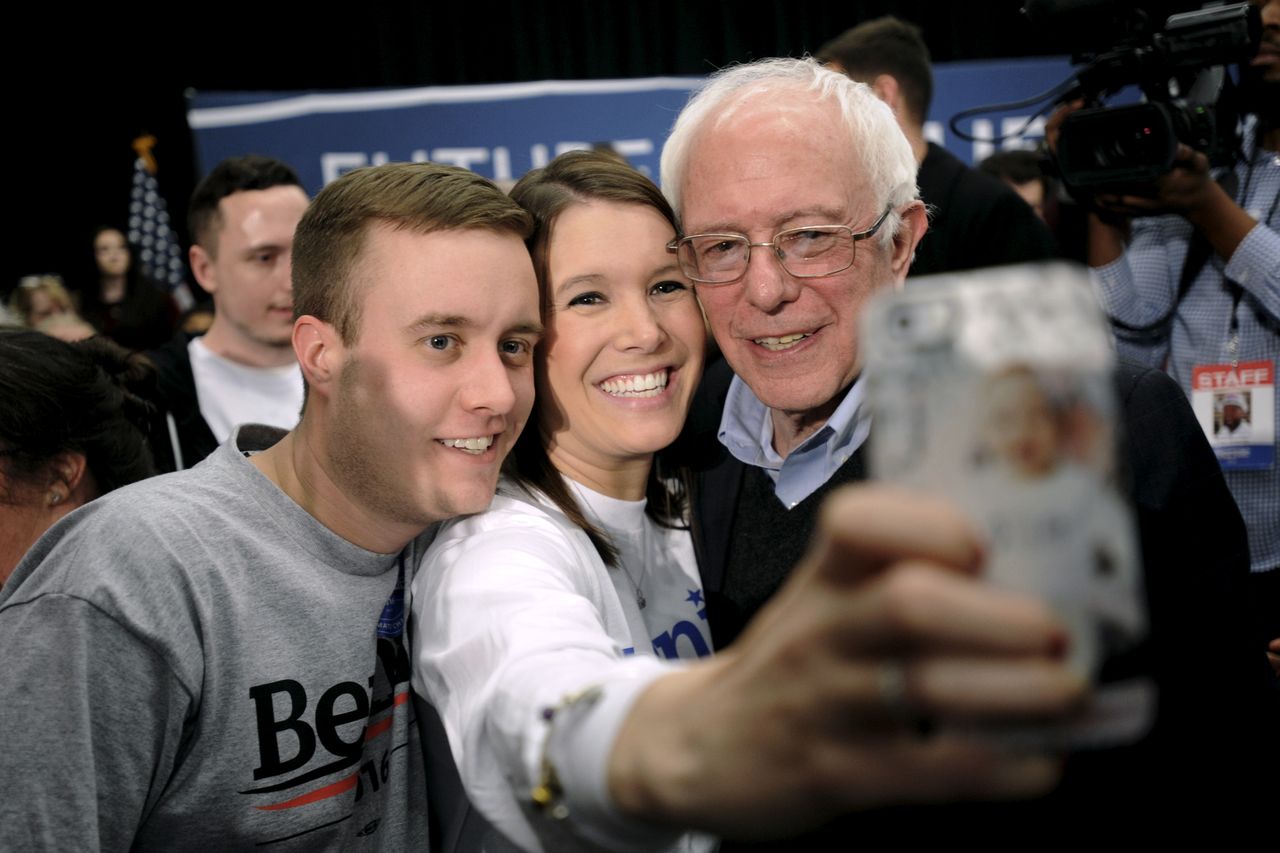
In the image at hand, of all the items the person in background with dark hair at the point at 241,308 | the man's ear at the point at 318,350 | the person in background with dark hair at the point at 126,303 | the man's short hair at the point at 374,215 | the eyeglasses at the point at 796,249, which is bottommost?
the person in background with dark hair at the point at 126,303

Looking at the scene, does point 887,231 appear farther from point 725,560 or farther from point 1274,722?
point 1274,722

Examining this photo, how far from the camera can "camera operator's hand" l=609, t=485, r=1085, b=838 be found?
51 cm

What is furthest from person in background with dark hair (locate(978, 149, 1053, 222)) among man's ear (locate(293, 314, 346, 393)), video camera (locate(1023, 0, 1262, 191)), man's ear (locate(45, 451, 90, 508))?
man's ear (locate(45, 451, 90, 508))

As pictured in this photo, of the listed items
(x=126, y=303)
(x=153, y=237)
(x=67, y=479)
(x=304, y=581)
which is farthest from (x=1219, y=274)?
(x=153, y=237)

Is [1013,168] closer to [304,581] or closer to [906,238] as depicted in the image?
[906,238]

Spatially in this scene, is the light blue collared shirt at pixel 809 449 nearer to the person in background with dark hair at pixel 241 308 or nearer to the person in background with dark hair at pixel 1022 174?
the person in background with dark hair at pixel 241 308

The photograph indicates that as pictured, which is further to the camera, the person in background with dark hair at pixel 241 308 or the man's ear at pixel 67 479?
the person in background with dark hair at pixel 241 308

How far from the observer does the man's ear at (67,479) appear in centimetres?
173

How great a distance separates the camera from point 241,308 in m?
3.19

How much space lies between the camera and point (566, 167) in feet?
5.51

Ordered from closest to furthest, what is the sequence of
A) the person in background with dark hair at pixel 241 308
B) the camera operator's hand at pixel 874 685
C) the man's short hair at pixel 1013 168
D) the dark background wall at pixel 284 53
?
the camera operator's hand at pixel 874 685 < the person in background with dark hair at pixel 241 308 < the man's short hair at pixel 1013 168 < the dark background wall at pixel 284 53

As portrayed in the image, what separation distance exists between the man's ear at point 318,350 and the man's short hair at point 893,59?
2255 millimetres

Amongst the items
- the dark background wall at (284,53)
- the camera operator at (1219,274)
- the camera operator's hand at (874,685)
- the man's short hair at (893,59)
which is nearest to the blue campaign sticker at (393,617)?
the camera operator's hand at (874,685)

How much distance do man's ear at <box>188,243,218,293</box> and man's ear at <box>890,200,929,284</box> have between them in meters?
2.27
